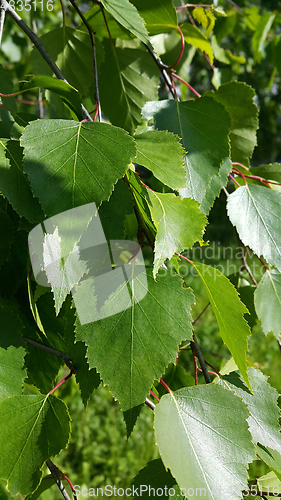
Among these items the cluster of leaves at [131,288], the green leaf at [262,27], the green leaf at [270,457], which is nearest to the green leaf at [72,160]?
the cluster of leaves at [131,288]

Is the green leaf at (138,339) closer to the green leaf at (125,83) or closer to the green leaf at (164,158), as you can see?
the green leaf at (164,158)

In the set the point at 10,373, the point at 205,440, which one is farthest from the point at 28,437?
the point at 205,440

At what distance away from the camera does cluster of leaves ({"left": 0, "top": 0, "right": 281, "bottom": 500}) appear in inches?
12.9

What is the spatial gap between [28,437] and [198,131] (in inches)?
14.7

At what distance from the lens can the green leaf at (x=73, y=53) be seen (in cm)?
57

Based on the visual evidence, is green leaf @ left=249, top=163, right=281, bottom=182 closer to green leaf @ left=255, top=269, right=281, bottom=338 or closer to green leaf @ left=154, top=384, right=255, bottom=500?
green leaf @ left=255, top=269, right=281, bottom=338

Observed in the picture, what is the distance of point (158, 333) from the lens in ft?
1.19

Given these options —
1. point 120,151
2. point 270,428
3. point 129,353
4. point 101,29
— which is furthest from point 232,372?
point 101,29

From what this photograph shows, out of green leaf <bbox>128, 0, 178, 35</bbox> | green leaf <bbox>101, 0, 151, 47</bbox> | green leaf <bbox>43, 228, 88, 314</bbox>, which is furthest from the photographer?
green leaf <bbox>128, 0, 178, 35</bbox>

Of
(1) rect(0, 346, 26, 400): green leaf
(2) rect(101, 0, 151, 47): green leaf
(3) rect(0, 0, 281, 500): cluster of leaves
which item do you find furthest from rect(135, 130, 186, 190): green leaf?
(1) rect(0, 346, 26, 400): green leaf

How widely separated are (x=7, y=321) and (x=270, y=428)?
0.31 m

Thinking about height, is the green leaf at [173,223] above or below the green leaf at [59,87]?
below

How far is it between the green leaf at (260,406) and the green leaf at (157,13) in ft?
1.51

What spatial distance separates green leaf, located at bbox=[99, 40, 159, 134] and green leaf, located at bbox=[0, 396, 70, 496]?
0.40 metres
